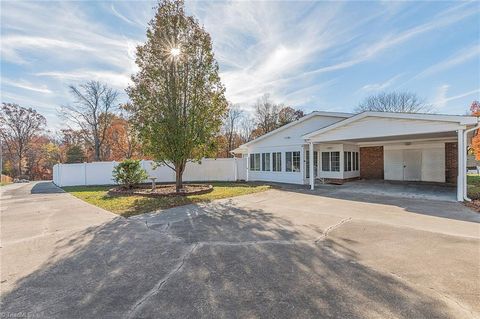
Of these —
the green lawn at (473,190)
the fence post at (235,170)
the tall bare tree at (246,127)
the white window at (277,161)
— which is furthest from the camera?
the tall bare tree at (246,127)

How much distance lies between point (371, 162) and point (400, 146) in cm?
213

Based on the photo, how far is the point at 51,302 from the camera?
9.52 ft

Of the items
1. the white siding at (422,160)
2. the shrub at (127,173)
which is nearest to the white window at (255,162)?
the shrub at (127,173)

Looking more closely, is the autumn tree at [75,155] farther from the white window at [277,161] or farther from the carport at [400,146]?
the carport at [400,146]

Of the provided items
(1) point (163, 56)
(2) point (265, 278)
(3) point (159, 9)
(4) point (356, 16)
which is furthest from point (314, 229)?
(3) point (159, 9)

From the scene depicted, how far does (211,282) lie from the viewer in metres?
3.34

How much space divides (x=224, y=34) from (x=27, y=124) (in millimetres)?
42873

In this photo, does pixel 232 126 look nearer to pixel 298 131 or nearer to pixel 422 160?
pixel 298 131

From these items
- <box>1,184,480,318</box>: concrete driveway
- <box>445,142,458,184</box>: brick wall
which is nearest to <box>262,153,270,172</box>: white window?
<box>1,184,480,318</box>: concrete driveway

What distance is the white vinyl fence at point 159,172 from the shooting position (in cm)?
1819

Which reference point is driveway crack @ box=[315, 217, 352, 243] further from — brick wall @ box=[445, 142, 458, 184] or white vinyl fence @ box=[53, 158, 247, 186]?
white vinyl fence @ box=[53, 158, 247, 186]

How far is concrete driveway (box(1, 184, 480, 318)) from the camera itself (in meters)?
2.75

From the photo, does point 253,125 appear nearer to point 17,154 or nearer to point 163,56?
Answer: point 163,56

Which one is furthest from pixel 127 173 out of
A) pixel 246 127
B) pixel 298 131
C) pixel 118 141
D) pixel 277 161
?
pixel 246 127
